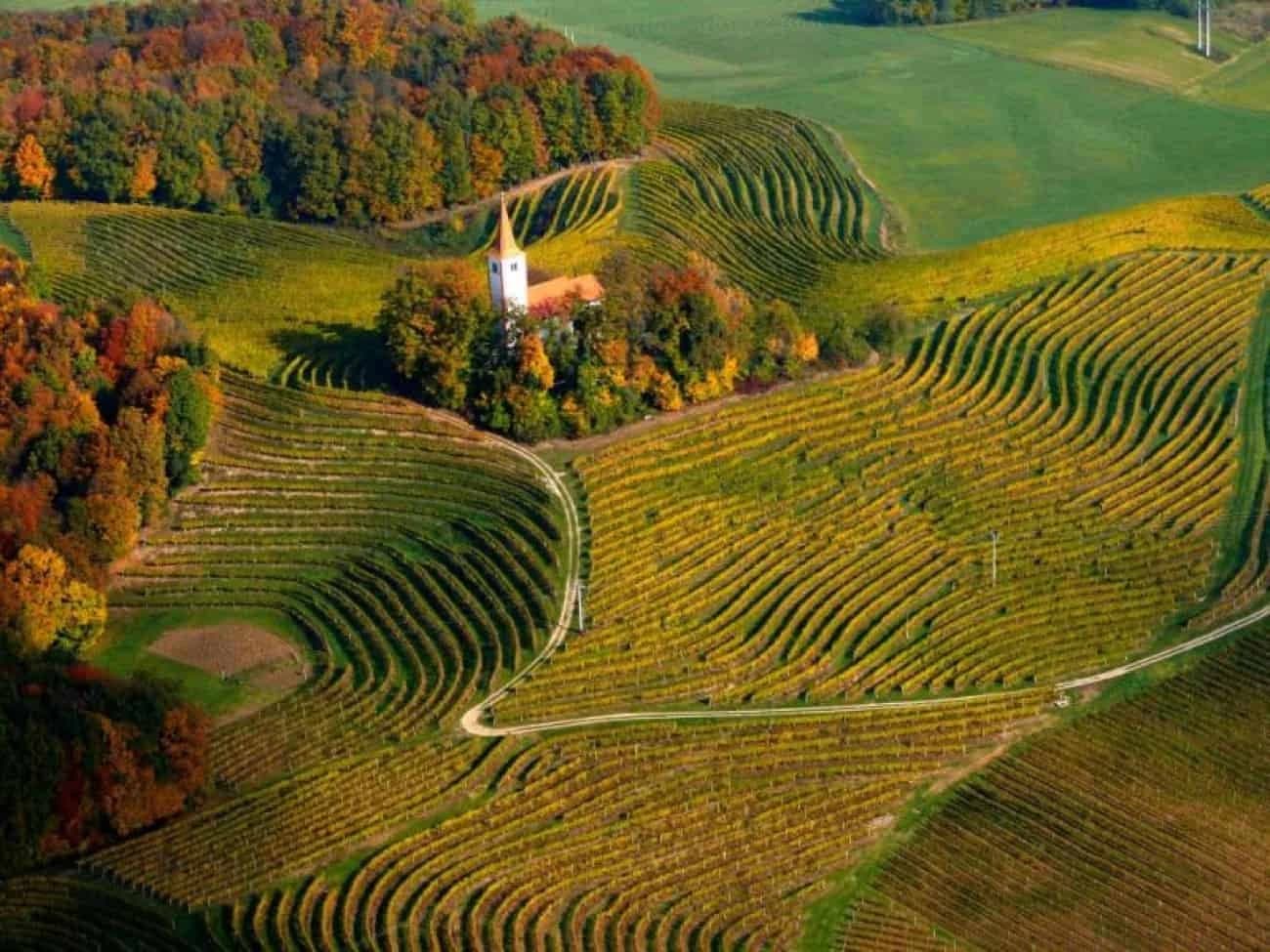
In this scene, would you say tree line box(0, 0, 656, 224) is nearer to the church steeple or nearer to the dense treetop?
the dense treetop

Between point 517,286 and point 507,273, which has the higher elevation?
point 507,273

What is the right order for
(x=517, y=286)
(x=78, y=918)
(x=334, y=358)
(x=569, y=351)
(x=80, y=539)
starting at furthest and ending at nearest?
(x=334, y=358)
(x=517, y=286)
(x=569, y=351)
(x=80, y=539)
(x=78, y=918)

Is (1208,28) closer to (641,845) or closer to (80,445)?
(80,445)

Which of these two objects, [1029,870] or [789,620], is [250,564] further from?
[1029,870]

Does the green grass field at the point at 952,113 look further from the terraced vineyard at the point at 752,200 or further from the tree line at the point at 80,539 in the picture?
the tree line at the point at 80,539

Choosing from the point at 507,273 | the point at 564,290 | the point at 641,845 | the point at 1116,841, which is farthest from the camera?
the point at 564,290

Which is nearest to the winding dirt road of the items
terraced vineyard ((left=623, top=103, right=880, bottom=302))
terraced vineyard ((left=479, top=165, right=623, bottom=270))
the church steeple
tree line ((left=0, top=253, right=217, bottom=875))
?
the church steeple

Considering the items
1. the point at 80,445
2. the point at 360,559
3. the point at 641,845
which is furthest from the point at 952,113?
the point at 641,845
